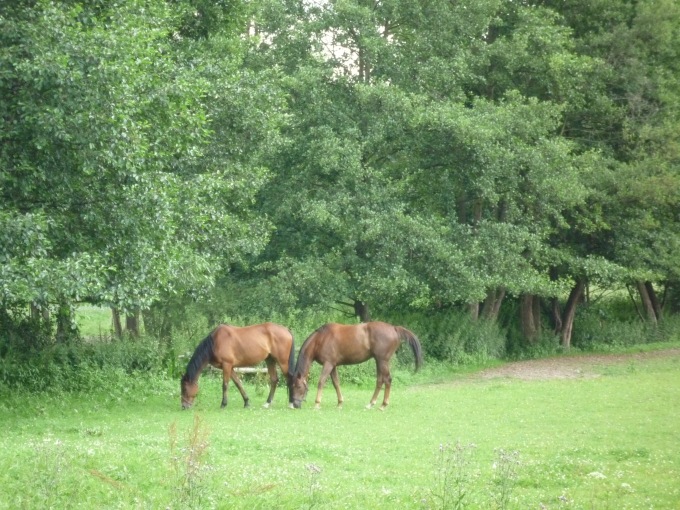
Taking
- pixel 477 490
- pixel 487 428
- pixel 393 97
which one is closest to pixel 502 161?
pixel 393 97

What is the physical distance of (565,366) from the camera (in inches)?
1240

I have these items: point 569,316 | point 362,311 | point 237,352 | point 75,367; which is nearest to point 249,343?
point 237,352

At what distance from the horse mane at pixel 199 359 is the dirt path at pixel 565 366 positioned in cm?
1160

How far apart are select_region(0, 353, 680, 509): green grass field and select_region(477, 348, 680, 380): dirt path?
4.74 metres

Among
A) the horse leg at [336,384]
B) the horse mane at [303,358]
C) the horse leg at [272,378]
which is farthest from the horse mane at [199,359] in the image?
the horse leg at [336,384]

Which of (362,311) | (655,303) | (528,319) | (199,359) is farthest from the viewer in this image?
(655,303)

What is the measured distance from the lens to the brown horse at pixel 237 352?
765 inches

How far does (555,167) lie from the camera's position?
30.3 m

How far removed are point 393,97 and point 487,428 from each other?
1400 centimetres

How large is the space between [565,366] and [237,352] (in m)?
15.4

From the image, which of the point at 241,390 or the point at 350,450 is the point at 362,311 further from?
the point at 350,450

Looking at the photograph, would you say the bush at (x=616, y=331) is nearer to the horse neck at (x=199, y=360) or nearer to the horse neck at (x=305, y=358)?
the horse neck at (x=305, y=358)

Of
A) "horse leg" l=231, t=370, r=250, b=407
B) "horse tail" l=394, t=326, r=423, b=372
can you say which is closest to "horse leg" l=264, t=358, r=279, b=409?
"horse leg" l=231, t=370, r=250, b=407

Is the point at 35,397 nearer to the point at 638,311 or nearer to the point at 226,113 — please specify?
the point at 226,113
